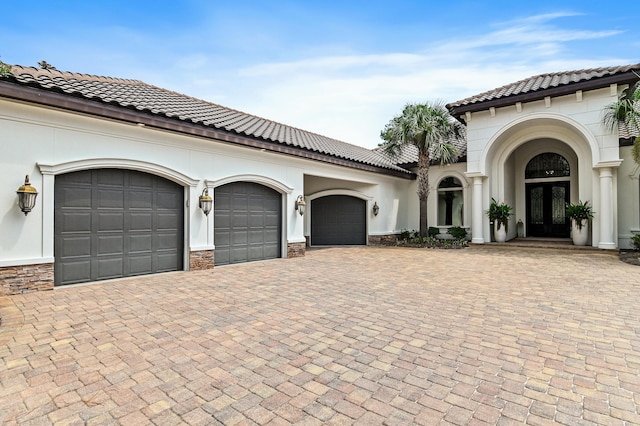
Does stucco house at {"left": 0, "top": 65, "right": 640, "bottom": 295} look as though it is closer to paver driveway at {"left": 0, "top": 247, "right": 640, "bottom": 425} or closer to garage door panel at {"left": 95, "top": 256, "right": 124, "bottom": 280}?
garage door panel at {"left": 95, "top": 256, "right": 124, "bottom": 280}

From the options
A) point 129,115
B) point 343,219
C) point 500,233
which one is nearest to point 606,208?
point 500,233

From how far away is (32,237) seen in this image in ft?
21.3

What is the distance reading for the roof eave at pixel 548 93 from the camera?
458 inches

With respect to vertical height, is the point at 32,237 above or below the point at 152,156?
below

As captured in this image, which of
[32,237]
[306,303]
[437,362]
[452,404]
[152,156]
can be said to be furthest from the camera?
[152,156]

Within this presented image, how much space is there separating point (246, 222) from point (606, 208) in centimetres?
1294

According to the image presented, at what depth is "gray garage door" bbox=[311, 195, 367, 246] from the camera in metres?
16.4

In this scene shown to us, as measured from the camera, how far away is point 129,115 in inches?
298

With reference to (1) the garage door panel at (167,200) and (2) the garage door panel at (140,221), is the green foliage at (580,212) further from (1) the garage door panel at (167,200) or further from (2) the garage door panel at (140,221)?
(2) the garage door panel at (140,221)

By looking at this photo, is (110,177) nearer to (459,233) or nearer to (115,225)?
(115,225)

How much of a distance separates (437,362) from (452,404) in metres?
0.79

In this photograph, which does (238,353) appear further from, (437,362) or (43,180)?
(43,180)

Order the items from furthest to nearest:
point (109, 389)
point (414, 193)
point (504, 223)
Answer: point (414, 193), point (504, 223), point (109, 389)

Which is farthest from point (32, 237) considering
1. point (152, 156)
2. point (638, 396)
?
point (638, 396)
